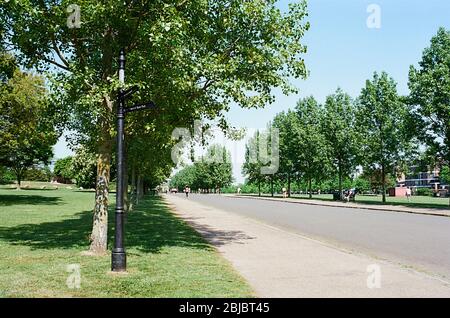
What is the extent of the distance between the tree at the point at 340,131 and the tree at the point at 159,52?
41.4 m

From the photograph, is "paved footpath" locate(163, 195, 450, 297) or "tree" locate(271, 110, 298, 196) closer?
"paved footpath" locate(163, 195, 450, 297)

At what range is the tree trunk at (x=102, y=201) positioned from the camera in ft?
35.8

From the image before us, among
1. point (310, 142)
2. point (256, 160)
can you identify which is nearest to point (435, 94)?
point (310, 142)

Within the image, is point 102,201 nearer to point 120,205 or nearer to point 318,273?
point 120,205

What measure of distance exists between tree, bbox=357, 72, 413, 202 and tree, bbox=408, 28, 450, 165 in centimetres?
729

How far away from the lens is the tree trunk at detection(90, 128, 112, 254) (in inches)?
430

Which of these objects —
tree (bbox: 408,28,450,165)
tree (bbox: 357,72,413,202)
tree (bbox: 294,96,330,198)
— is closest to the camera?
tree (bbox: 408,28,450,165)

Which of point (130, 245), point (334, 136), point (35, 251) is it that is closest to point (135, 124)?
point (130, 245)

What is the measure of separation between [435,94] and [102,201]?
3053cm

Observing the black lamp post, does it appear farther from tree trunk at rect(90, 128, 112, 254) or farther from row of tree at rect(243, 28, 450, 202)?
row of tree at rect(243, 28, 450, 202)

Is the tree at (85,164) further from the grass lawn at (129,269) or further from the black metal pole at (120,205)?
the black metal pole at (120,205)

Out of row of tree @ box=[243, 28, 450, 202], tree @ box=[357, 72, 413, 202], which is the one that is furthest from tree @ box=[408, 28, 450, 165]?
tree @ box=[357, 72, 413, 202]

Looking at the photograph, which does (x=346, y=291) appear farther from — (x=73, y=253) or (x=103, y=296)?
(x=73, y=253)
